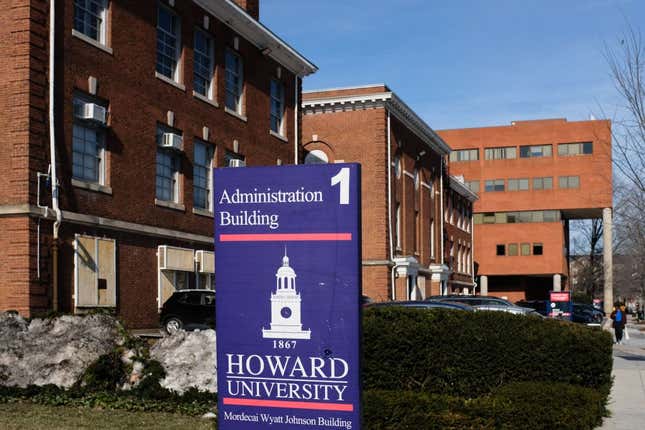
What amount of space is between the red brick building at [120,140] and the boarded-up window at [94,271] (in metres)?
0.04

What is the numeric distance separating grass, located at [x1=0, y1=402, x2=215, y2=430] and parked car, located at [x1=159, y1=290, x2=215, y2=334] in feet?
37.0

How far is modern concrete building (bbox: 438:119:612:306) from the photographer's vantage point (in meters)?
87.2

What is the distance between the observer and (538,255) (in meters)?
88.7

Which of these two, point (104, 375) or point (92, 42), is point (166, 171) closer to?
point (92, 42)

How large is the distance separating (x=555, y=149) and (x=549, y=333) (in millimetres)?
79791

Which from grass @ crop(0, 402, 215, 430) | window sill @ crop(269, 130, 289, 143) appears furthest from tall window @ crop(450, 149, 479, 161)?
grass @ crop(0, 402, 215, 430)

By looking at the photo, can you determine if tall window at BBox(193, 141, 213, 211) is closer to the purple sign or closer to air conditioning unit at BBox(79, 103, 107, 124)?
air conditioning unit at BBox(79, 103, 107, 124)

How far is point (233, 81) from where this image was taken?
3161cm

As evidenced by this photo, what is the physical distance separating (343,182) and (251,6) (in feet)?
95.4

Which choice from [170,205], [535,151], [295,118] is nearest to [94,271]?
[170,205]

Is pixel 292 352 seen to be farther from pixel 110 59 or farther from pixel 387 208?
pixel 387 208

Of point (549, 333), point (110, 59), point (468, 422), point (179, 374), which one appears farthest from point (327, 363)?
point (110, 59)

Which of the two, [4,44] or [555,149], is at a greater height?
[555,149]

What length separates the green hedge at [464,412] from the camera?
11.1 m
